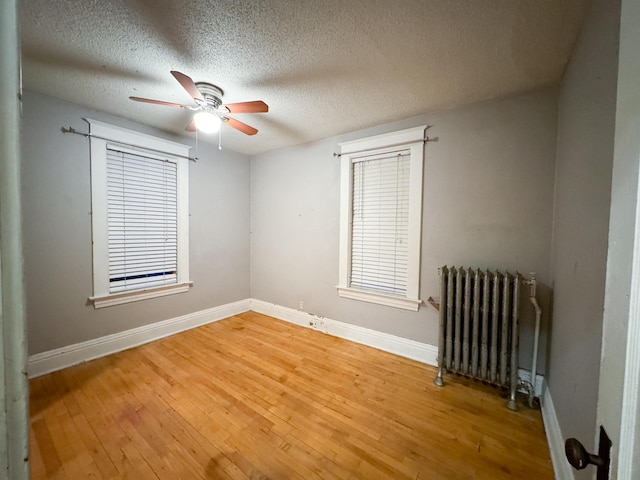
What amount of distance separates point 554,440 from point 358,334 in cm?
169

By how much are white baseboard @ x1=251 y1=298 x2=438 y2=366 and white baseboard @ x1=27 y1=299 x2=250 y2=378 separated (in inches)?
30.9

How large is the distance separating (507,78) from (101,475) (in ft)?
11.9

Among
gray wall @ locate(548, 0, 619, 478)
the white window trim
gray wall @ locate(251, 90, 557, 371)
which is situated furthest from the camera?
the white window trim

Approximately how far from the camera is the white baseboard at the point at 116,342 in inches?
86.4

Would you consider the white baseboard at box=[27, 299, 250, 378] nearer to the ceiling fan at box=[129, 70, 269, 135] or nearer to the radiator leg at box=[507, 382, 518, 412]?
the ceiling fan at box=[129, 70, 269, 135]

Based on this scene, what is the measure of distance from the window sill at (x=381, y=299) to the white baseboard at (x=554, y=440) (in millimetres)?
1077

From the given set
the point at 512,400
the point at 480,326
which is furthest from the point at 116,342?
the point at 512,400

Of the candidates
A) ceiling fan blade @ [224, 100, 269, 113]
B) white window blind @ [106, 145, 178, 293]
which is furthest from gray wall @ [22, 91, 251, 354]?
ceiling fan blade @ [224, 100, 269, 113]

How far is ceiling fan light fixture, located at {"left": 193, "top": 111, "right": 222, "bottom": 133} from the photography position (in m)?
1.98

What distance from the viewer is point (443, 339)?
Result: 210 cm

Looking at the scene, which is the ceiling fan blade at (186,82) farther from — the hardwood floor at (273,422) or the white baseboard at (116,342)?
the white baseboard at (116,342)

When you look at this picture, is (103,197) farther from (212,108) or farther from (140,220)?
(212,108)

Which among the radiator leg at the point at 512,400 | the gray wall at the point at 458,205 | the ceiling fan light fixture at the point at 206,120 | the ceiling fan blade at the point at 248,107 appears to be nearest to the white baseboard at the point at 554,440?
the radiator leg at the point at 512,400

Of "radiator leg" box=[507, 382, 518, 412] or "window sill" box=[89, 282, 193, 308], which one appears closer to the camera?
"radiator leg" box=[507, 382, 518, 412]
